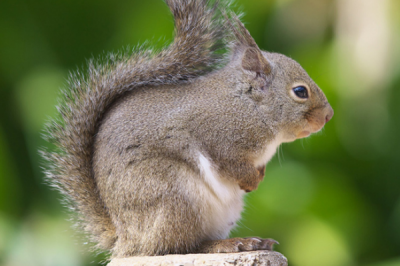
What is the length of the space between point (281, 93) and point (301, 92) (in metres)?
0.09

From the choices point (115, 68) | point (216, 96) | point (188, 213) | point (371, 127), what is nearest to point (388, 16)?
point (371, 127)

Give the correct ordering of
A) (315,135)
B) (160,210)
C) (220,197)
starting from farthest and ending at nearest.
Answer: (315,135), (220,197), (160,210)

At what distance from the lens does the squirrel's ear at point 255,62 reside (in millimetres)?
1862

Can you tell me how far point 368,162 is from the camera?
125 inches

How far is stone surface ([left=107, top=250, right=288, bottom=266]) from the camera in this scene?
1446mm

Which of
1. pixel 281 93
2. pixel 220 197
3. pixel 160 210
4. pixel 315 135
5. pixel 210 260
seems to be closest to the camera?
pixel 210 260

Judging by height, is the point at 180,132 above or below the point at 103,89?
below

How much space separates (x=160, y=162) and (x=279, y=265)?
55cm

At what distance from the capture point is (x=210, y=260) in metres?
1.45

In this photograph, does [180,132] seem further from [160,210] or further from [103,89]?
[103,89]

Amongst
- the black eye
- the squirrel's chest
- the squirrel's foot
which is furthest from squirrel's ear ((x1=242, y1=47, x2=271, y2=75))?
the squirrel's foot

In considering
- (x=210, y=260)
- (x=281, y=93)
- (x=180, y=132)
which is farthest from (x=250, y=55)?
(x=210, y=260)

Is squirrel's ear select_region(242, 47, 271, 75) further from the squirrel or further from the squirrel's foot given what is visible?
the squirrel's foot

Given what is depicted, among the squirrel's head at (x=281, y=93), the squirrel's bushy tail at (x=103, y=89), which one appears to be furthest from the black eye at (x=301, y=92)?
the squirrel's bushy tail at (x=103, y=89)
